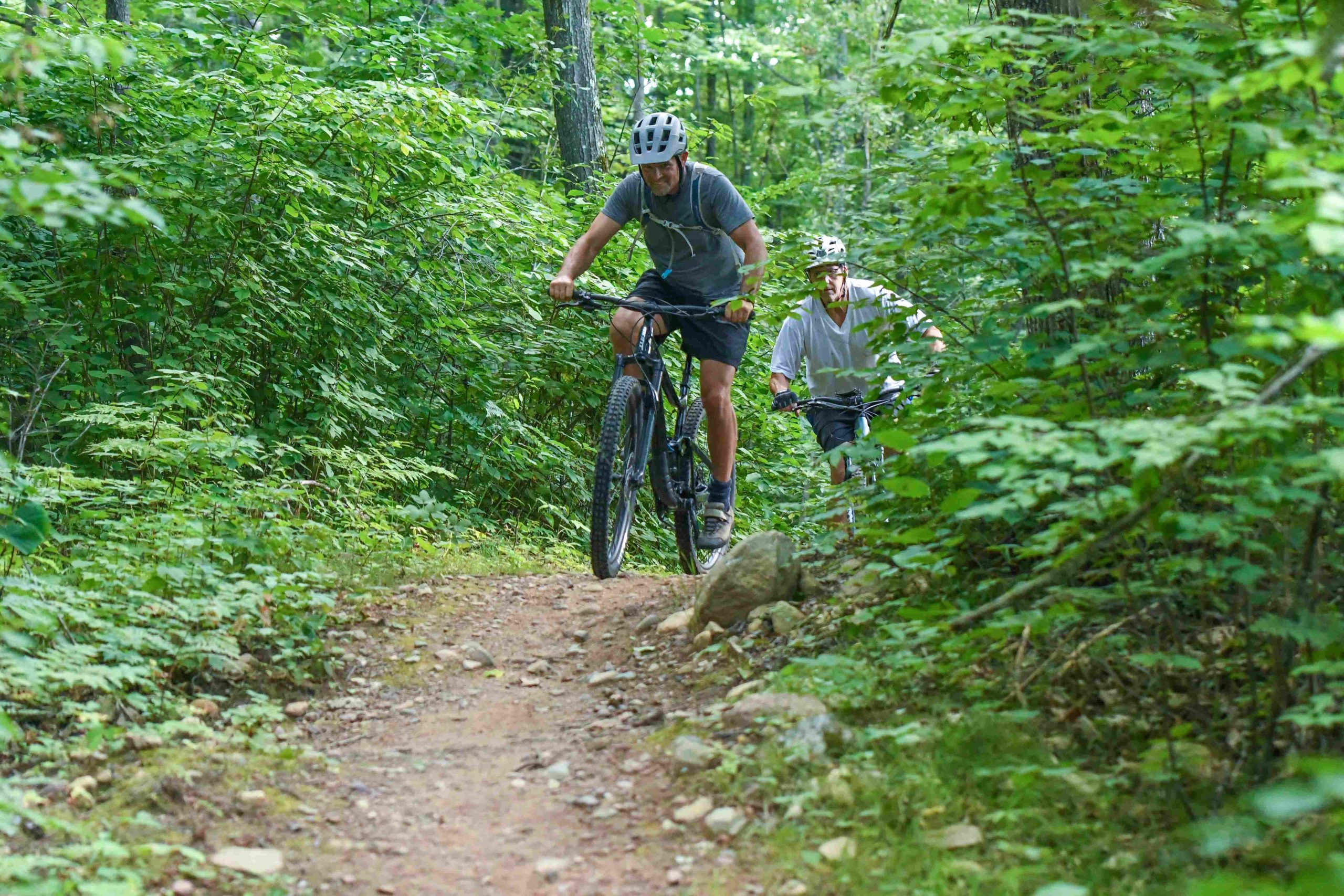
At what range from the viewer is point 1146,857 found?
8.43 ft

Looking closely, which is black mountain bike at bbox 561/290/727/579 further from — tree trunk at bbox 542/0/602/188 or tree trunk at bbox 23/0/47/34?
tree trunk at bbox 542/0/602/188

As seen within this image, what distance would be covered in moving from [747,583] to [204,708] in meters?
2.16

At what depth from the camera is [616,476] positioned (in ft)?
18.8

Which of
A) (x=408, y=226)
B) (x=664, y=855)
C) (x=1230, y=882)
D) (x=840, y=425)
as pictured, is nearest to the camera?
(x=1230, y=882)

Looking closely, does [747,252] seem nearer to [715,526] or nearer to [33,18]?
[715,526]

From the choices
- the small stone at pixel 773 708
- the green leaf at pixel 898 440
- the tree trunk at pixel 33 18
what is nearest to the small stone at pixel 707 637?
the small stone at pixel 773 708

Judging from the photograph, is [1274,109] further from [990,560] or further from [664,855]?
[664,855]

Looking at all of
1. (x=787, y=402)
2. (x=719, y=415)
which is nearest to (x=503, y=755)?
(x=719, y=415)

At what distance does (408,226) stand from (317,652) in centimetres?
435

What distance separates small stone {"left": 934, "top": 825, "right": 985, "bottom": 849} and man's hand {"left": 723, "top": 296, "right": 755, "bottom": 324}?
2.29 meters

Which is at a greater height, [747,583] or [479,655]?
[747,583]

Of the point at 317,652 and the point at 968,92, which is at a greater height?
the point at 968,92

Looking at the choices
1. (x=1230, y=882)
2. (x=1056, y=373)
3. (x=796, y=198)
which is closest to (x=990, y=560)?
(x=1056, y=373)

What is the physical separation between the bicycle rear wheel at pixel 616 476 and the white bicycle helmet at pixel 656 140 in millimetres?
1139
